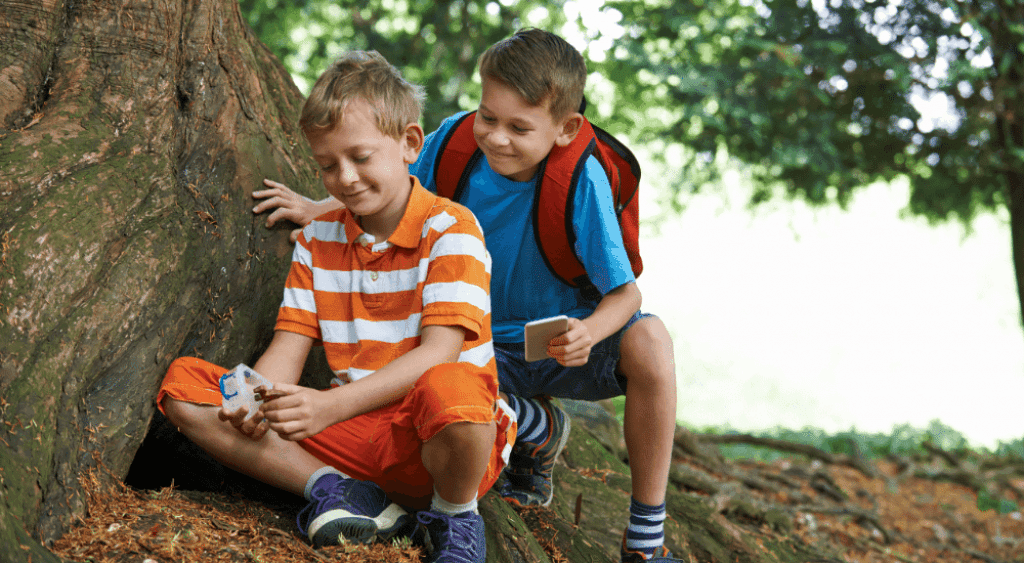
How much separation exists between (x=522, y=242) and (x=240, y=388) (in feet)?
3.56

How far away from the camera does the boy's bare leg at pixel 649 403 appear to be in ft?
8.41

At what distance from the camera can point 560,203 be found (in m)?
2.51

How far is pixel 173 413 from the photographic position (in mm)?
2150

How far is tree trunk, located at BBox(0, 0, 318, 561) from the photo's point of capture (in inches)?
73.7

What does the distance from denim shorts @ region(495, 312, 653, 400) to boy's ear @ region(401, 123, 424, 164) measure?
2.57 feet

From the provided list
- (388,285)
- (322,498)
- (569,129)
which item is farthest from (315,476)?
(569,129)

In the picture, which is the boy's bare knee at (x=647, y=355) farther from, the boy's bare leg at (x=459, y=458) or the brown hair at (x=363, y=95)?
the brown hair at (x=363, y=95)

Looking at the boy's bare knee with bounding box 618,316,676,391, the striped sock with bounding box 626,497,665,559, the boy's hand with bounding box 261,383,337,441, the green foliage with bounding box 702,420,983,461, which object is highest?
the boy's bare knee with bounding box 618,316,676,391

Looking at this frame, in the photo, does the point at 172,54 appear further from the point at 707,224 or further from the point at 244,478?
the point at 707,224

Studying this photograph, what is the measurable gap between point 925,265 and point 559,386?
13.8 m

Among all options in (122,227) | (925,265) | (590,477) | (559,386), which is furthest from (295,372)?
(925,265)

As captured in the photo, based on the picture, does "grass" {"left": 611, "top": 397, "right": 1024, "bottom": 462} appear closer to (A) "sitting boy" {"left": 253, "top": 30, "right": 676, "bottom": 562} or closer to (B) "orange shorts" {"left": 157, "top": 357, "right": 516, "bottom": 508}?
(A) "sitting boy" {"left": 253, "top": 30, "right": 676, "bottom": 562}

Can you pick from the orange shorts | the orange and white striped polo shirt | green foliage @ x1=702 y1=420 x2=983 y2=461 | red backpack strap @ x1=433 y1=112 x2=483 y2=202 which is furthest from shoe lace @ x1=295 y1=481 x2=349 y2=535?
green foliage @ x1=702 y1=420 x2=983 y2=461

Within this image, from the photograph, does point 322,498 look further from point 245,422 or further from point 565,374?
point 565,374
